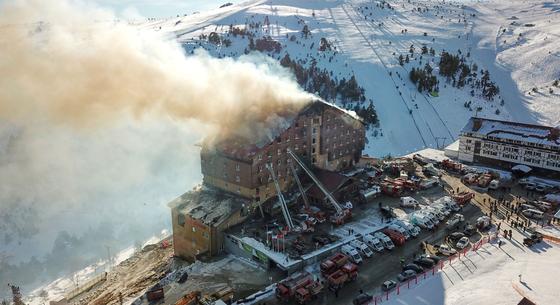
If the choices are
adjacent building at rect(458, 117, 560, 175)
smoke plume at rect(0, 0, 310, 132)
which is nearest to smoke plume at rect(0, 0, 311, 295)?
smoke plume at rect(0, 0, 310, 132)

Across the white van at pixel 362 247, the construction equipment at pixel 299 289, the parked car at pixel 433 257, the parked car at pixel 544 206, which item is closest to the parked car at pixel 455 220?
the parked car at pixel 433 257

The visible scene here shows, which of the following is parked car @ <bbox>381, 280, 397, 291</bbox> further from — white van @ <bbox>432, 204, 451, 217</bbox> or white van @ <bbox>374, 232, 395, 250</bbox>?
white van @ <bbox>432, 204, 451, 217</bbox>

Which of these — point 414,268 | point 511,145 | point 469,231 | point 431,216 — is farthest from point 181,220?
point 511,145

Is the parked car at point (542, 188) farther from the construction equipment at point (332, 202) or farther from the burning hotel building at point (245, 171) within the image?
the burning hotel building at point (245, 171)

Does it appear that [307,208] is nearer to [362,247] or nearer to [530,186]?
[362,247]

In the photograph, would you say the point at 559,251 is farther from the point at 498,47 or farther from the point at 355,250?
the point at 498,47

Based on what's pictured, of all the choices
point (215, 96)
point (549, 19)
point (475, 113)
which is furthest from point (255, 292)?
point (549, 19)
